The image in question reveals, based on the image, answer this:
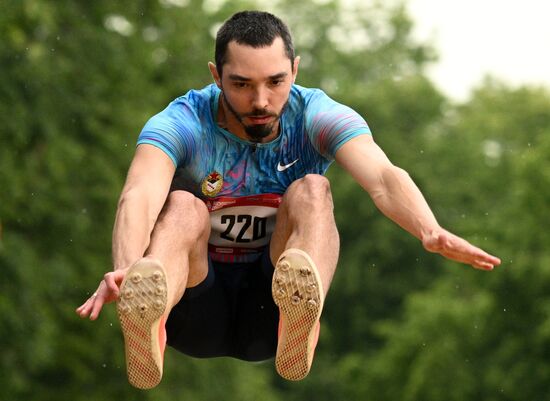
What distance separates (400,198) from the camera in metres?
6.63

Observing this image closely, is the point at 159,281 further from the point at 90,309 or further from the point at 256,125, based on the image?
the point at 256,125

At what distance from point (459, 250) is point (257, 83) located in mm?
1385

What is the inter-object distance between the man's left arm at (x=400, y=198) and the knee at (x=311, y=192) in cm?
18

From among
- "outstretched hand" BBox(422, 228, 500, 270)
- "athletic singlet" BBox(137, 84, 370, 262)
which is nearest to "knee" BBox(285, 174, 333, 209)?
"athletic singlet" BBox(137, 84, 370, 262)

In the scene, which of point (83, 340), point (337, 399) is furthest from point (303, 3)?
point (83, 340)

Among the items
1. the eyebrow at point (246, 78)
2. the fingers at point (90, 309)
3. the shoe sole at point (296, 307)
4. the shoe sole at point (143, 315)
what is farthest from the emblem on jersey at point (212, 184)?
the fingers at point (90, 309)

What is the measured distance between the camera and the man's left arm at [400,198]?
608cm

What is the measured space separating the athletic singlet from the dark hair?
316 mm

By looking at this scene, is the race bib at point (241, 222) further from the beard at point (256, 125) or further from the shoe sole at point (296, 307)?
the shoe sole at point (296, 307)

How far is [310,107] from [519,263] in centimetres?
1814

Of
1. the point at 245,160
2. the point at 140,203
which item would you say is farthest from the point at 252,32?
the point at 140,203

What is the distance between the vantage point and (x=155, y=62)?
25094 millimetres

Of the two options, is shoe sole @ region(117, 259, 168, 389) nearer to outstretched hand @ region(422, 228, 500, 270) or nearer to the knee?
the knee

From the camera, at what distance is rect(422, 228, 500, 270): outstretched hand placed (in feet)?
19.6
